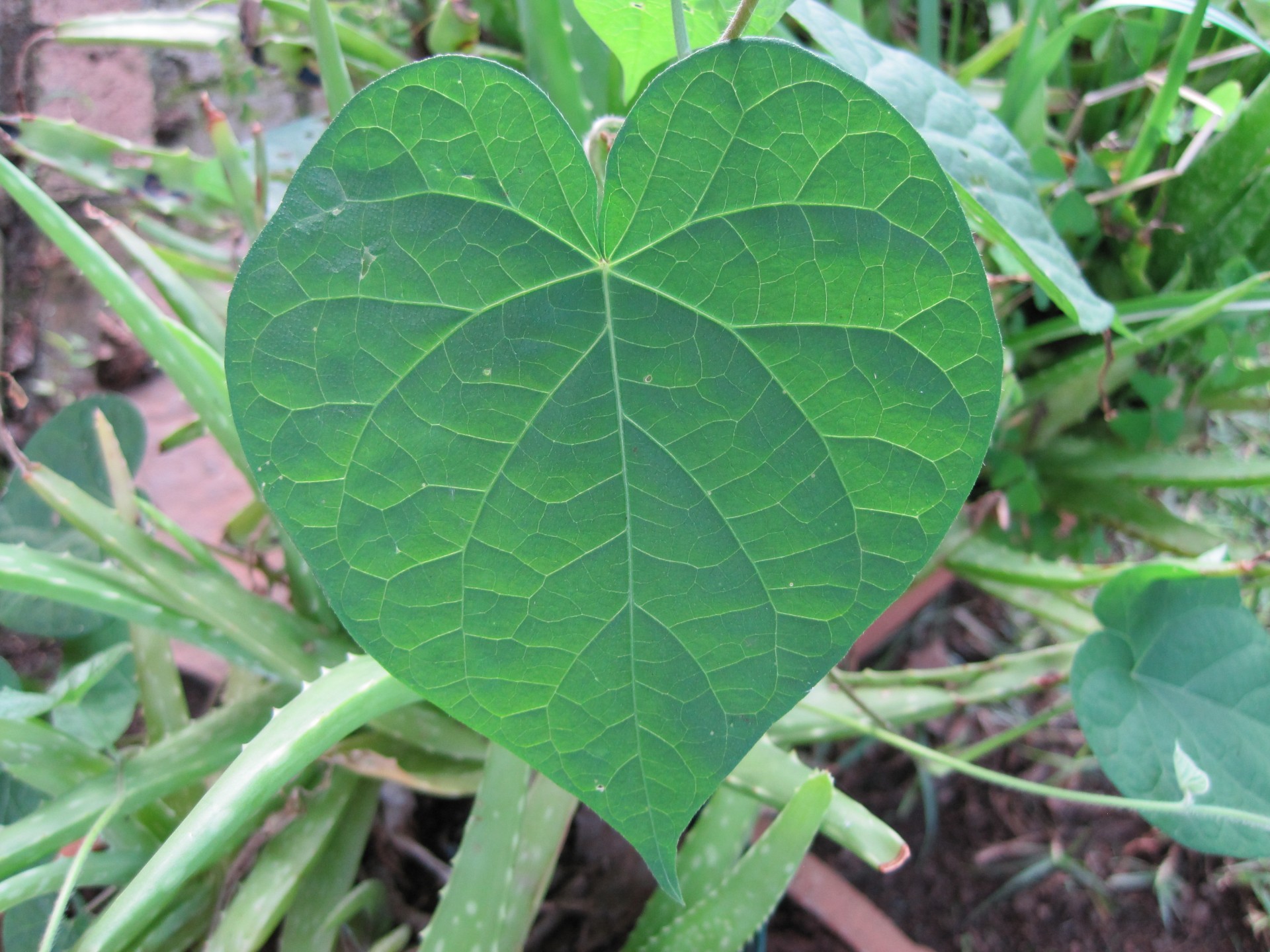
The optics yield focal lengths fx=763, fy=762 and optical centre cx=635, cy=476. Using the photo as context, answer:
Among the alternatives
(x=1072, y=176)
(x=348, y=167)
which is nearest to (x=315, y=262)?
(x=348, y=167)

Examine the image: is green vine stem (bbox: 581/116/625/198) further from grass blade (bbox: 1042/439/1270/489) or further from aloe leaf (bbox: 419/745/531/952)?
grass blade (bbox: 1042/439/1270/489)

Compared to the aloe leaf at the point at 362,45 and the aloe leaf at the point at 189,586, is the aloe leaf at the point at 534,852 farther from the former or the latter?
the aloe leaf at the point at 362,45


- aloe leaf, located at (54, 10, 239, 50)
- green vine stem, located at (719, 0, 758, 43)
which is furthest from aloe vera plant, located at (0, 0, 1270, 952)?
aloe leaf, located at (54, 10, 239, 50)

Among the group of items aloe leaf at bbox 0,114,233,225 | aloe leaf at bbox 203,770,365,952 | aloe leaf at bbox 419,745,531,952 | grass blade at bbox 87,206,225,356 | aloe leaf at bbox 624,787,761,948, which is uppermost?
aloe leaf at bbox 0,114,233,225

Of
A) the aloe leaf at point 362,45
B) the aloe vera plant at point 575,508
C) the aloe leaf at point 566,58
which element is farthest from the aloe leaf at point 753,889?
the aloe leaf at point 362,45

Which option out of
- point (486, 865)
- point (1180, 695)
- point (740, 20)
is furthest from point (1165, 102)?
point (486, 865)

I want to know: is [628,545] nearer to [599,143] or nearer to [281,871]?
[599,143]

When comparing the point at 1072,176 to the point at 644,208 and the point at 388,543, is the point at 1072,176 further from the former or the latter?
the point at 388,543
